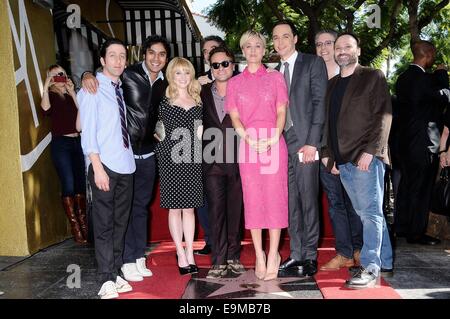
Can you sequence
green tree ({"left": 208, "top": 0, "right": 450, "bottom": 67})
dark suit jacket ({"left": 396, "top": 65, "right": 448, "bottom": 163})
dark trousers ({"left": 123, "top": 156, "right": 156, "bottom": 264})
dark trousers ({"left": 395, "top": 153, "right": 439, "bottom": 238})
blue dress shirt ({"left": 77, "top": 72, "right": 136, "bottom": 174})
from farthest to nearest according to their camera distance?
green tree ({"left": 208, "top": 0, "right": 450, "bottom": 67}) → dark trousers ({"left": 395, "top": 153, "right": 439, "bottom": 238}) → dark suit jacket ({"left": 396, "top": 65, "right": 448, "bottom": 163}) → dark trousers ({"left": 123, "top": 156, "right": 156, "bottom": 264}) → blue dress shirt ({"left": 77, "top": 72, "right": 136, "bottom": 174})

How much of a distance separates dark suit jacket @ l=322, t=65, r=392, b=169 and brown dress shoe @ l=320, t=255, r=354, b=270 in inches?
37.3

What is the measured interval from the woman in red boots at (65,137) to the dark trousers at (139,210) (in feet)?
5.09

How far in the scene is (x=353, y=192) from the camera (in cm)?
332

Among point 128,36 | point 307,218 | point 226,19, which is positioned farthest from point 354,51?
point 226,19

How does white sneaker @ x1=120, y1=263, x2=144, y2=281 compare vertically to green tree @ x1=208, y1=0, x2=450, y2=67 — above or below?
below

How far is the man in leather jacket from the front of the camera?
11.4 ft

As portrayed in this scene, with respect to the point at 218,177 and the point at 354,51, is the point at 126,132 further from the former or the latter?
the point at 354,51

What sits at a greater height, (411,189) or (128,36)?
(128,36)

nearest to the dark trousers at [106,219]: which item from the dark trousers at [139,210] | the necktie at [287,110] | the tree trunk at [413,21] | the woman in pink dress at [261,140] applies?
the dark trousers at [139,210]

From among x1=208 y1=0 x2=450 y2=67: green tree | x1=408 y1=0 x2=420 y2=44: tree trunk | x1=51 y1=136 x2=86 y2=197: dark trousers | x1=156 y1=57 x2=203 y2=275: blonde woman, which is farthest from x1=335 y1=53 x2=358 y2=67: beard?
x1=208 y1=0 x2=450 y2=67: green tree

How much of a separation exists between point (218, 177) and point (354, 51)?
1408 millimetres

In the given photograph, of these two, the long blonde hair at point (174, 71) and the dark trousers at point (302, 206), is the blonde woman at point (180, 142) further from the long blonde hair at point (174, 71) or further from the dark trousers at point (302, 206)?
the dark trousers at point (302, 206)

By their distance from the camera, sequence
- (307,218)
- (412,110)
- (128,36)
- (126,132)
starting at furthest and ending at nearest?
(128,36) < (412,110) < (307,218) < (126,132)

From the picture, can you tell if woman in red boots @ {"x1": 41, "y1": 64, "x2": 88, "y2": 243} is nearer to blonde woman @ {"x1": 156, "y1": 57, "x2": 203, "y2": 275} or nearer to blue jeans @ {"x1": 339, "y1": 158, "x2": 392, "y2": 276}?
blonde woman @ {"x1": 156, "y1": 57, "x2": 203, "y2": 275}
